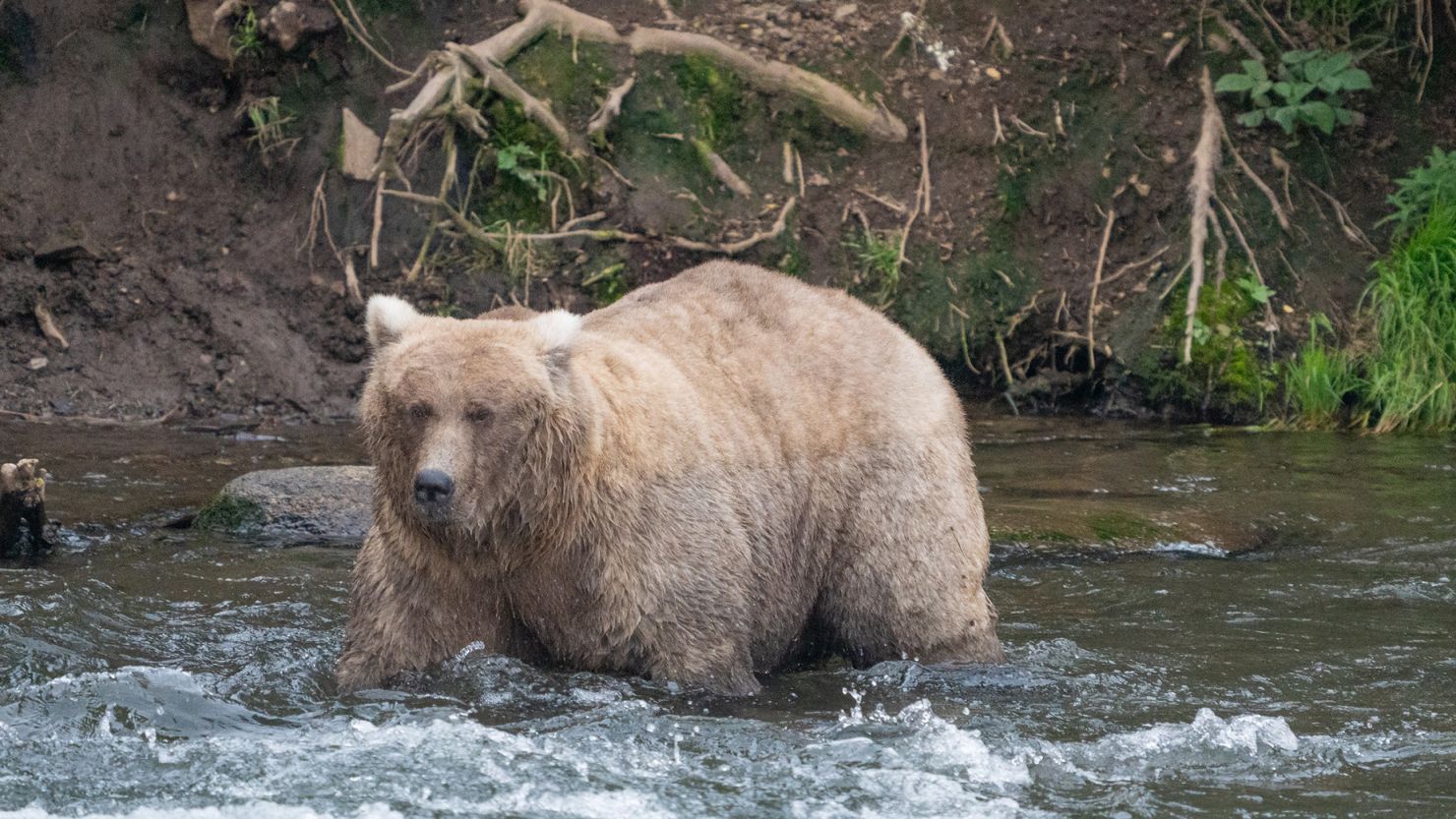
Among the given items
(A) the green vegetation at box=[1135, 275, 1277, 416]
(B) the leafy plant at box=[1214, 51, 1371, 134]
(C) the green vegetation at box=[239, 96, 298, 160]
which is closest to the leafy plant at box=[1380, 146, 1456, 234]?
(B) the leafy plant at box=[1214, 51, 1371, 134]

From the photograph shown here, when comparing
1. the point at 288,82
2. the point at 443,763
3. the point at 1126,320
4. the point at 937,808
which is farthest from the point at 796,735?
the point at 288,82

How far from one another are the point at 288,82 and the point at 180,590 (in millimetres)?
5272

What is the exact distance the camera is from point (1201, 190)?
11797 mm

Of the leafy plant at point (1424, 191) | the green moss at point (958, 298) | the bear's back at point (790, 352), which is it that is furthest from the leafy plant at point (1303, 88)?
the bear's back at point (790, 352)

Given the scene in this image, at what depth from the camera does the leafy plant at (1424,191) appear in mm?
11562

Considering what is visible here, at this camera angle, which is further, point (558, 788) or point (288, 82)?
point (288, 82)

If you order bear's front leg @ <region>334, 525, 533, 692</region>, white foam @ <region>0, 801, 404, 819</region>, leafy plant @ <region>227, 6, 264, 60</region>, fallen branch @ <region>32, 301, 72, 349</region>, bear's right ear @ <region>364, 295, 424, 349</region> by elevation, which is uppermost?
leafy plant @ <region>227, 6, 264, 60</region>

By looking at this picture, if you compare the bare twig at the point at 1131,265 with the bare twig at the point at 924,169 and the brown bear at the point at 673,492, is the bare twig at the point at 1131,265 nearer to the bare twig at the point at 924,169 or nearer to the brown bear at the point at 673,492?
the bare twig at the point at 924,169

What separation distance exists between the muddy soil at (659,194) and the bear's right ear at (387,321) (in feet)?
19.3

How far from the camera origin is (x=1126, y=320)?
11.8 metres

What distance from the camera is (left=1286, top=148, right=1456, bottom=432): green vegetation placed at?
36.9 ft

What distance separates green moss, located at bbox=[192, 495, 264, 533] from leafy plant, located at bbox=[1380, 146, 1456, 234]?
292 inches

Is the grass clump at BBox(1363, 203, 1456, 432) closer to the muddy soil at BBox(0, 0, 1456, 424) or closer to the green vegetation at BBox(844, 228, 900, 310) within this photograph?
the muddy soil at BBox(0, 0, 1456, 424)

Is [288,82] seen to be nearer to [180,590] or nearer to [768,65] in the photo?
[768,65]
